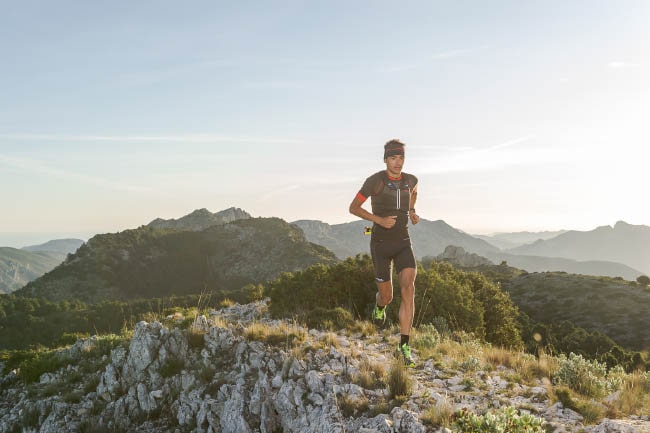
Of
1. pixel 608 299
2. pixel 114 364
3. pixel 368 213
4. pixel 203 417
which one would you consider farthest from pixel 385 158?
pixel 608 299

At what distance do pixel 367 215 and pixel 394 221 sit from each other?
530mm

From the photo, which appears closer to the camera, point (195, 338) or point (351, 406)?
point (351, 406)

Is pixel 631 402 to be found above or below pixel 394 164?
below

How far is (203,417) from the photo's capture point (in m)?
6.64

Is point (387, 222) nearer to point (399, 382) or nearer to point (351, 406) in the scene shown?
point (399, 382)

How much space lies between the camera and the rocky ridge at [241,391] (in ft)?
18.8

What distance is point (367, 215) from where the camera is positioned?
7320mm

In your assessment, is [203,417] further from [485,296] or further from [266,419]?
[485,296]

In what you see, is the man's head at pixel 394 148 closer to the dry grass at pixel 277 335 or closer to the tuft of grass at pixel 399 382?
the tuft of grass at pixel 399 382

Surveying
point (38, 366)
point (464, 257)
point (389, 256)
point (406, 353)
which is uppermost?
point (389, 256)

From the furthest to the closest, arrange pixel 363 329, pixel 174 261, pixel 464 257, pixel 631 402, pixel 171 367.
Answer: pixel 464 257
pixel 174 261
pixel 363 329
pixel 171 367
pixel 631 402

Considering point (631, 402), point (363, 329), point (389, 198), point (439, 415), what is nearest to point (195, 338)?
point (363, 329)

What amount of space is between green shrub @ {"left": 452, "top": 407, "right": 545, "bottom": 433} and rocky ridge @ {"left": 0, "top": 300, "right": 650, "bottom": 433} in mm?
551

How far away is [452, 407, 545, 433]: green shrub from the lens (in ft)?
14.9
